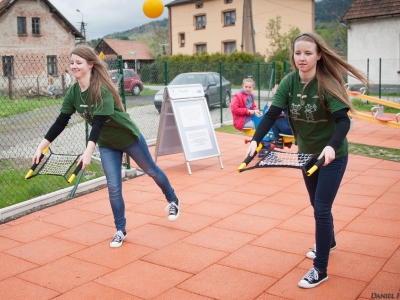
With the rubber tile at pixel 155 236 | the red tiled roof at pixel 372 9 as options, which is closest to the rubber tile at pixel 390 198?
the rubber tile at pixel 155 236

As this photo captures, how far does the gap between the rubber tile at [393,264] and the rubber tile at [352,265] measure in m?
0.04

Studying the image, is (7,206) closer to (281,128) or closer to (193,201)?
(193,201)

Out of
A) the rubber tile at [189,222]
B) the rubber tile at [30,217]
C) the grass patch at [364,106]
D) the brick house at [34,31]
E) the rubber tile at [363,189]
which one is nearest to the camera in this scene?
the rubber tile at [189,222]

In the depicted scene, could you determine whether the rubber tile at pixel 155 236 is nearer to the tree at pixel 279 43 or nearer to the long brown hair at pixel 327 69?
the long brown hair at pixel 327 69

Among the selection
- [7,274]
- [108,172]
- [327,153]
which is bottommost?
[7,274]

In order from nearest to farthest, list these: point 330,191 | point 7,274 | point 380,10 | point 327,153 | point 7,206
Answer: point 327,153 < point 330,191 < point 7,274 < point 7,206 < point 380,10

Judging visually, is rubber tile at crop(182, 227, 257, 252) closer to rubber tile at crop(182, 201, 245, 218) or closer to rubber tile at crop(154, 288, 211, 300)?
rubber tile at crop(182, 201, 245, 218)

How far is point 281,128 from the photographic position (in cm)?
811

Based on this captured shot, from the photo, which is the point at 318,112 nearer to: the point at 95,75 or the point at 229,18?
the point at 95,75

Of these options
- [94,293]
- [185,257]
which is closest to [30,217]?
[185,257]

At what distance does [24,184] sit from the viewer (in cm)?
687

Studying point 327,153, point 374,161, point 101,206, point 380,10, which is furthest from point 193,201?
point 380,10

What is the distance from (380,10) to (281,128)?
17.9m

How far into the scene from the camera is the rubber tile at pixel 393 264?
12.7 feet
